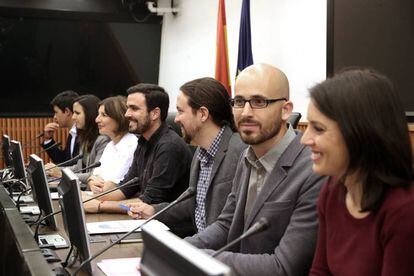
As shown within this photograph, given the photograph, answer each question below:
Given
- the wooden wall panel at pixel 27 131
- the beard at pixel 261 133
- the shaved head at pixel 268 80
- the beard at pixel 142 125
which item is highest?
the shaved head at pixel 268 80

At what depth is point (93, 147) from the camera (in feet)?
14.5

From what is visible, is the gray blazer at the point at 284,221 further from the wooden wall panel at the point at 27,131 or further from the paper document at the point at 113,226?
the wooden wall panel at the point at 27,131

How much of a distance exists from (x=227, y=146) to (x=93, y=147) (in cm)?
215

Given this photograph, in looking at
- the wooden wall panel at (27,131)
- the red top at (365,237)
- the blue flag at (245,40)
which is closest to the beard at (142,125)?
the blue flag at (245,40)

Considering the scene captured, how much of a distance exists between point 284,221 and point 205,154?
839mm

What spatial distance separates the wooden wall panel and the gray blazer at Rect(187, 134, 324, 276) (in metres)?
5.66

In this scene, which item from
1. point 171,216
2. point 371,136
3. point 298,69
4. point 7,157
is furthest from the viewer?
point 7,157

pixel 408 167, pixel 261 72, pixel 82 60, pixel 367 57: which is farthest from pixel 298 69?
pixel 82 60

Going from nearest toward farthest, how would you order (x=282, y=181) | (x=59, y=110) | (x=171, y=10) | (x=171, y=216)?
(x=282, y=181) → (x=171, y=216) → (x=59, y=110) → (x=171, y=10)

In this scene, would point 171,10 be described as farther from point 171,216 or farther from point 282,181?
point 282,181

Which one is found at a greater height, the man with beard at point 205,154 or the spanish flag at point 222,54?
the spanish flag at point 222,54

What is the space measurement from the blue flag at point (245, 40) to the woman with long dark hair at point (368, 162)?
11.1 ft

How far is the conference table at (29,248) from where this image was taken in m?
1.92

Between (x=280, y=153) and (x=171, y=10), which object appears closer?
(x=280, y=153)
